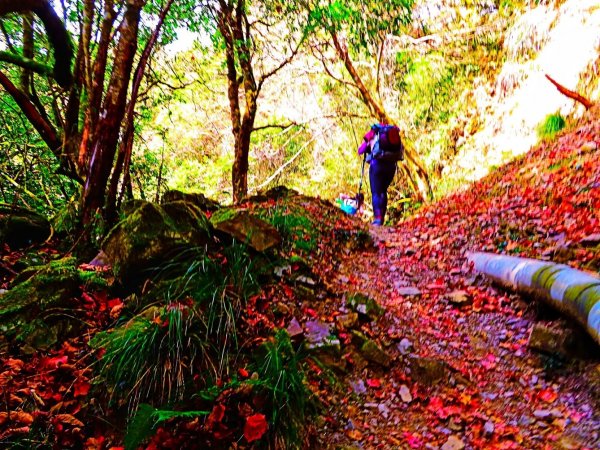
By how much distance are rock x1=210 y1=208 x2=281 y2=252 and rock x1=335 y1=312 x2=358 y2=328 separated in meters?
1.18

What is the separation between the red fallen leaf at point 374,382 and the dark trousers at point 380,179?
20.8 ft

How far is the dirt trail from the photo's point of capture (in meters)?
2.90

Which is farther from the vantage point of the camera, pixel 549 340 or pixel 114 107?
pixel 114 107

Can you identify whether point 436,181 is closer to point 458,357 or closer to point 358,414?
point 458,357

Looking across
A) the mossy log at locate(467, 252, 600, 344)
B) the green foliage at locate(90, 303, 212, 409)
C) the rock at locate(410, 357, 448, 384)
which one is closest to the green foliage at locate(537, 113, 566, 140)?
the mossy log at locate(467, 252, 600, 344)

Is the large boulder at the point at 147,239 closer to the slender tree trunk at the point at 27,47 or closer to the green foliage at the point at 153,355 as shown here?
the green foliage at the point at 153,355

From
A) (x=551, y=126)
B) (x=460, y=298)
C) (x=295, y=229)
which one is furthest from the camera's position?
(x=551, y=126)

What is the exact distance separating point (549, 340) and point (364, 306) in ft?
5.82

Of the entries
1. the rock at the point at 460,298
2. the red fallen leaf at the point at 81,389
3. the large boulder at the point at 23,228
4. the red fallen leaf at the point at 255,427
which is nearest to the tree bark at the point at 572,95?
the rock at the point at 460,298

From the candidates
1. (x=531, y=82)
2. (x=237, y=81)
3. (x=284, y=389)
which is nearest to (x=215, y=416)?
(x=284, y=389)

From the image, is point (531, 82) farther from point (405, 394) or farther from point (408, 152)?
point (405, 394)

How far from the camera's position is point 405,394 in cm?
336

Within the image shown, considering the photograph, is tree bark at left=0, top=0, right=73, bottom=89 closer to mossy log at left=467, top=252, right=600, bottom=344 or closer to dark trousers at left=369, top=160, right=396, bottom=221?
mossy log at left=467, top=252, right=600, bottom=344

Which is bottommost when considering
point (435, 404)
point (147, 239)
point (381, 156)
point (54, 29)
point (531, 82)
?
point (435, 404)
